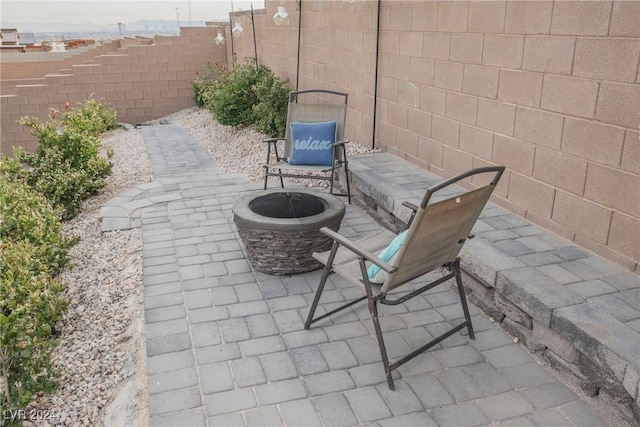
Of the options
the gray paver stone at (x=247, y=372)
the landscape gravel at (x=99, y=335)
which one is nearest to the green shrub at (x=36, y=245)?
the landscape gravel at (x=99, y=335)

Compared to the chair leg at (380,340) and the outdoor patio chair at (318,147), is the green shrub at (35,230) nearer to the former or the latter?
the outdoor patio chair at (318,147)

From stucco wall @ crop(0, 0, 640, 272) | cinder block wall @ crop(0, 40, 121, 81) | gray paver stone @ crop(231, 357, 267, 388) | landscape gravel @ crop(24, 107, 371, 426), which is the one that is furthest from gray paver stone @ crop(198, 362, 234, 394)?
cinder block wall @ crop(0, 40, 121, 81)

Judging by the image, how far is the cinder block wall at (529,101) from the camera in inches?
106

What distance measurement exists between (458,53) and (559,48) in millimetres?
1049

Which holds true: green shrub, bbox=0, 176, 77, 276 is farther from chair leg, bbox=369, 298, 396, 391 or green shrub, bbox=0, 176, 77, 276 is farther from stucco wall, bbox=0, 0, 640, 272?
stucco wall, bbox=0, 0, 640, 272

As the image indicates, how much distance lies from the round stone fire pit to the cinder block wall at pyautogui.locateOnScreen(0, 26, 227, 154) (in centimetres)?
887

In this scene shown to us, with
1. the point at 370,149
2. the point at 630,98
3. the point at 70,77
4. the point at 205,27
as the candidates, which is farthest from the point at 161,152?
the point at 630,98

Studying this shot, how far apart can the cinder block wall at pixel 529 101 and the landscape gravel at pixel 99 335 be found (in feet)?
3.53

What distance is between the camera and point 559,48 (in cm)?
302

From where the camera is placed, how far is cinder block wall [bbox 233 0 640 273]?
2.69m

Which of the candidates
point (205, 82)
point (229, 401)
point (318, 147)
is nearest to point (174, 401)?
point (229, 401)

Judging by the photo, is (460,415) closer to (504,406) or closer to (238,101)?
(504,406)

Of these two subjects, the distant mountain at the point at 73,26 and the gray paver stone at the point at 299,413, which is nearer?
the gray paver stone at the point at 299,413

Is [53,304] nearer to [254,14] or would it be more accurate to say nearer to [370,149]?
[370,149]
